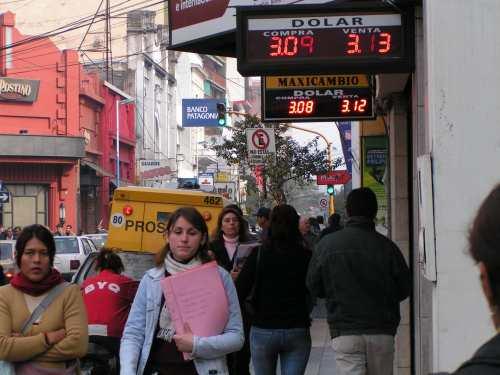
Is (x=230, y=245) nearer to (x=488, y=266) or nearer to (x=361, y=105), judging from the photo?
(x=361, y=105)

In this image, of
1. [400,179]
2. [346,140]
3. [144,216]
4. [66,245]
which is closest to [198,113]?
[346,140]

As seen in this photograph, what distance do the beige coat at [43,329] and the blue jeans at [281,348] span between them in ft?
7.20

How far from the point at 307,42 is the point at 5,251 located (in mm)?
19600

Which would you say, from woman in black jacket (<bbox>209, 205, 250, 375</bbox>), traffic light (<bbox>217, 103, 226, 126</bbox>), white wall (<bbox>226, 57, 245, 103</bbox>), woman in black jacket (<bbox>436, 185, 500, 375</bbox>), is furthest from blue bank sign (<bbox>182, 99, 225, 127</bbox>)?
white wall (<bbox>226, 57, 245, 103</bbox>)

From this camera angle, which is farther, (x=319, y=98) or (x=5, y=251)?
(x=5, y=251)

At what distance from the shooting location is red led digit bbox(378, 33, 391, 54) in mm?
7098

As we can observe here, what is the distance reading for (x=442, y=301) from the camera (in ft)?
17.8

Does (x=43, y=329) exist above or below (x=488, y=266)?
below

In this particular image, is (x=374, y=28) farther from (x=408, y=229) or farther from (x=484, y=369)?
(x=484, y=369)

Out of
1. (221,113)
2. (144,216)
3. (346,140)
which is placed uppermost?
(221,113)

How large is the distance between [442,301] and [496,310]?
11.3ft

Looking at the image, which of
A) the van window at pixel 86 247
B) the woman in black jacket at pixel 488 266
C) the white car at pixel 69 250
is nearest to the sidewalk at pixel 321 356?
the woman in black jacket at pixel 488 266

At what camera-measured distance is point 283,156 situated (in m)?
36.1

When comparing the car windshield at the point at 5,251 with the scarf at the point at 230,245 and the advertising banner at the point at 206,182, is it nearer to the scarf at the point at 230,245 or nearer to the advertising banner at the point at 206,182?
the advertising banner at the point at 206,182
